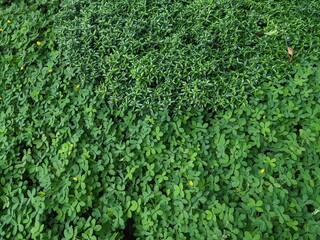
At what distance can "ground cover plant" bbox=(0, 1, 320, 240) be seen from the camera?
2168 millimetres

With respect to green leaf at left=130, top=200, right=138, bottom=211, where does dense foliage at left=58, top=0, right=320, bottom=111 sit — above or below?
above

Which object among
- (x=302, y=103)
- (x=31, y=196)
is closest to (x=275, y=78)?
(x=302, y=103)

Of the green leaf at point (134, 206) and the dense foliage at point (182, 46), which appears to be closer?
the green leaf at point (134, 206)

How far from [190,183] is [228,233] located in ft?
1.19

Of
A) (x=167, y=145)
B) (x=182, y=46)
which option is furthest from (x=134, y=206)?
(x=182, y=46)

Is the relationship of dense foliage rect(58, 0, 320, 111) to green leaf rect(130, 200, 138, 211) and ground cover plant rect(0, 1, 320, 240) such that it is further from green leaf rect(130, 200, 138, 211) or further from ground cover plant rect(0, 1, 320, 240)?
A: green leaf rect(130, 200, 138, 211)

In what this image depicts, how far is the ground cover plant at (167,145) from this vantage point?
7.11 feet

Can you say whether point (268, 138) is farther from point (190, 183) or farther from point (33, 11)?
point (33, 11)

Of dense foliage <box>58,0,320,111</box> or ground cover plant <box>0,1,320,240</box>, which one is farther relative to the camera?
dense foliage <box>58,0,320,111</box>

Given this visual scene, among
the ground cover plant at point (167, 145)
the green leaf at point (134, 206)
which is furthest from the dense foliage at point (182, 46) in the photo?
the green leaf at point (134, 206)

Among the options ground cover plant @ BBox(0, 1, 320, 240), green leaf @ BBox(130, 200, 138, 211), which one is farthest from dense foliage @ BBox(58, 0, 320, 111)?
green leaf @ BBox(130, 200, 138, 211)

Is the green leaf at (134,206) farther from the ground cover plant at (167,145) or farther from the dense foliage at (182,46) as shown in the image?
the dense foliage at (182,46)

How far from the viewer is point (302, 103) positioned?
96.3 inches

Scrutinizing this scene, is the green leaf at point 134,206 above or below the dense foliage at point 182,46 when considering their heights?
below
